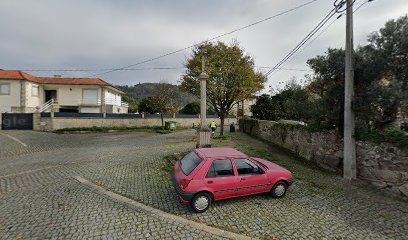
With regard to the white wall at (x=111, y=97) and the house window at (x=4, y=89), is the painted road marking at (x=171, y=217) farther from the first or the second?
the house window at (x=4, y=89)

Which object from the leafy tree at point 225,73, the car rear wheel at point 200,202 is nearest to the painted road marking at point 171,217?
the car rear wheel at point 200,202

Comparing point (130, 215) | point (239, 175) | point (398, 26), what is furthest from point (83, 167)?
point (398, 26)

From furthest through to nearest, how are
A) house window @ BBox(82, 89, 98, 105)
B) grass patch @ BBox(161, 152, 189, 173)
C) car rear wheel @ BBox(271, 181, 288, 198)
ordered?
house window @ BBox(82, 89, 98, 105)
grass patch @ BBox(161, 152, 189, 173)
car rear wheel @ BBox(271, 181, 288, 198)

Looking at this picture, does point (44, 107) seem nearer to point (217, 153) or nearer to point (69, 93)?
point (69, 93)

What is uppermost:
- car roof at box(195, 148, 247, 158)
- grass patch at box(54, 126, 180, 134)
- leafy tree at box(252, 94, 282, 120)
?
leafy tree at box(252, 94, 282, 120)

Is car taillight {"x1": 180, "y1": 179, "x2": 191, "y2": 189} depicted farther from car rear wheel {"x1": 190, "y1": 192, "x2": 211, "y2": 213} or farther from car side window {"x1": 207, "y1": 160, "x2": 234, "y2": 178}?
car side window {"x1": 207, "y1": 160, "x2": 234, "y2": 178}

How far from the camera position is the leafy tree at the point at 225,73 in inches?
636

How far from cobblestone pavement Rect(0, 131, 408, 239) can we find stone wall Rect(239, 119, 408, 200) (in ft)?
1.77

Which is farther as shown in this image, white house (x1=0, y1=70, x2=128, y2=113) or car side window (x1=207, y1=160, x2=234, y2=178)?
white house (x1=0, y1=70, x2=128, y2=113)

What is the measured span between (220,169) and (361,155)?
19.1 feet

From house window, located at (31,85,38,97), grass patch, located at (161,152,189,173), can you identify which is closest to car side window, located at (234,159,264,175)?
grass patch, located at (161,152,189,173)

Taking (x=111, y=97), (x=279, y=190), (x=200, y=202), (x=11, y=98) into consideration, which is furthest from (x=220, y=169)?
(x=11, y=98)

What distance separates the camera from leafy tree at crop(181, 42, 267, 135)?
53.0 ft

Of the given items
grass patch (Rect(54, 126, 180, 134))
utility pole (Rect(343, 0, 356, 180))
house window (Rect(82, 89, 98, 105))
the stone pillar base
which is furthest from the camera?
house window (Rect(82, 89, 98, 105))
